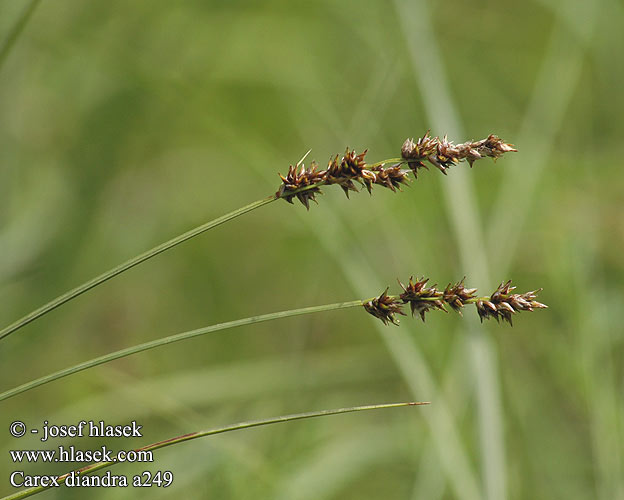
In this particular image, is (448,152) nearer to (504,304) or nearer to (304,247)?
(504,304)

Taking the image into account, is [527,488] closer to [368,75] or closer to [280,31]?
[368,75]

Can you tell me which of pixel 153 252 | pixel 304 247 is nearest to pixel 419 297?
pixel 153 252

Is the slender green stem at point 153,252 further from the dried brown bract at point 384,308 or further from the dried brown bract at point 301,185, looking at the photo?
the dried brown bract at point 384,308

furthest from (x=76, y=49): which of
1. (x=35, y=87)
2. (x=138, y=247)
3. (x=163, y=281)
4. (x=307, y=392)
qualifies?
(x=307, y=392)

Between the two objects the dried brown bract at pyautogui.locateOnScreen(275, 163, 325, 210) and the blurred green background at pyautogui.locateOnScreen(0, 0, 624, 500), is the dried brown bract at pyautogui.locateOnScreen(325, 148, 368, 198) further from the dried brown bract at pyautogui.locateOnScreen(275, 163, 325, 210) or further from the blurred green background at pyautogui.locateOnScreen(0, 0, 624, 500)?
the blurred green background at pyautogui.locateOnScreen(0, 0, 624, 500)

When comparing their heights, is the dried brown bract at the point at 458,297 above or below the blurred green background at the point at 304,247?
below

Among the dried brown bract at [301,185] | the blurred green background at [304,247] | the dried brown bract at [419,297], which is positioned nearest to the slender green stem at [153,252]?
the dried brown bract at [301,185]
